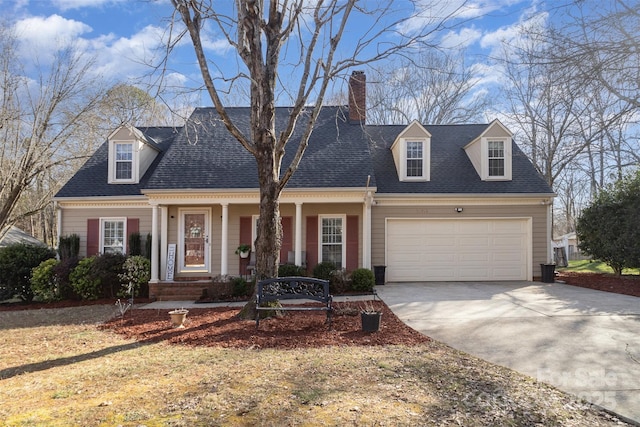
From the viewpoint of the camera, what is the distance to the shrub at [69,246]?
12.3 m

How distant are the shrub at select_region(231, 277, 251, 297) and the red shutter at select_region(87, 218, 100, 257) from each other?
5885mm

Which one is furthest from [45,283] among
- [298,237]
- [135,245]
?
[298,237]

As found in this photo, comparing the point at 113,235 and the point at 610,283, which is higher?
the point at 113,235

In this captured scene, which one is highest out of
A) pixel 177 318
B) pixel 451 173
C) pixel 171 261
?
pixel 451 173

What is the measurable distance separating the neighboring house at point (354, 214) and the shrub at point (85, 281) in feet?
6.03

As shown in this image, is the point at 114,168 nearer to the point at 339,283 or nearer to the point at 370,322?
the point at 339,283

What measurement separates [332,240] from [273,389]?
8863 mm

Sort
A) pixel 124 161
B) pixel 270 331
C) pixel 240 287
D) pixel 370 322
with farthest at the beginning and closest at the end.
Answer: pixel 124 161, pixel 240 287, pixel 270 331, pixel 370 322

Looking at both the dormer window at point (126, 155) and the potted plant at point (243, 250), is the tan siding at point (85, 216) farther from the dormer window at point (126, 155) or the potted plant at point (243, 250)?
the potted plant at point (243, 250)

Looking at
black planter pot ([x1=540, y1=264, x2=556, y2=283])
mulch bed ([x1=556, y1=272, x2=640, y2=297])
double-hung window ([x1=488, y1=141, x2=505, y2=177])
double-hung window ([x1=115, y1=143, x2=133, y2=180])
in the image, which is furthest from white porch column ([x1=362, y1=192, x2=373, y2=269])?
double-hung window ([x1=115, y1=143, x2=133, y2=180])

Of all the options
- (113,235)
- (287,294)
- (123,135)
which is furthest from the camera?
(123,135)

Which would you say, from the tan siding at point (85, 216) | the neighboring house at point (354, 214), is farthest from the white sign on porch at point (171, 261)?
the tan siding at point (85, 216)

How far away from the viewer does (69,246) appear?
1240 cm

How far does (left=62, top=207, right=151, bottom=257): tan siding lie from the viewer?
12.9 metres
